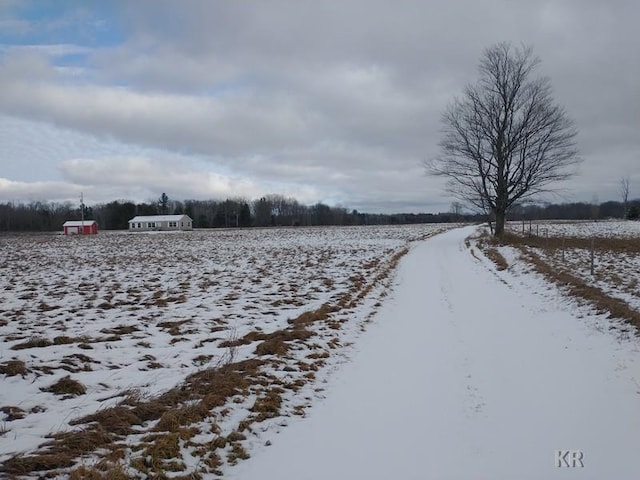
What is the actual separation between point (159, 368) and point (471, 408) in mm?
4850

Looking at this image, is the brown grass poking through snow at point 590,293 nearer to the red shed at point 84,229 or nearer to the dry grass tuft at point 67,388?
the dry grass tuft at point 67,388

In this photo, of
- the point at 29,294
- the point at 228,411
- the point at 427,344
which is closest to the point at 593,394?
the point at 427,344

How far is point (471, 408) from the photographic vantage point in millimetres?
5699

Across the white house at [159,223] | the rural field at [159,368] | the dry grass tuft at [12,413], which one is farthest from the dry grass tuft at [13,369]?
the white house at [159,223]

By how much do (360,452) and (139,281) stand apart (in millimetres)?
14756

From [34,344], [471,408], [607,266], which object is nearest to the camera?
[471,408]

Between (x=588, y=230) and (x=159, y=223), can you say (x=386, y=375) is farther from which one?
(x=159, y=223)

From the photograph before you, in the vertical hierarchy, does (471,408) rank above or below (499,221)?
below

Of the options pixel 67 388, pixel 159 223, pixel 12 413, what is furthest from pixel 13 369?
pixel 159 223

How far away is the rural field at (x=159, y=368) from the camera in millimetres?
4547

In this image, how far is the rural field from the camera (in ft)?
14.9

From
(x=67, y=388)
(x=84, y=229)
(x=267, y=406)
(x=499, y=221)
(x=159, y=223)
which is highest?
(x=159, y=223)

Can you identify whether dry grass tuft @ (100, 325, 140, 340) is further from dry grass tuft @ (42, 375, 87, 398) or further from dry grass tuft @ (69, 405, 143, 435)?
dry grass tuft @ (69, 405, 143, 435)

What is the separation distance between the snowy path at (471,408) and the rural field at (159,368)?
56 cm
